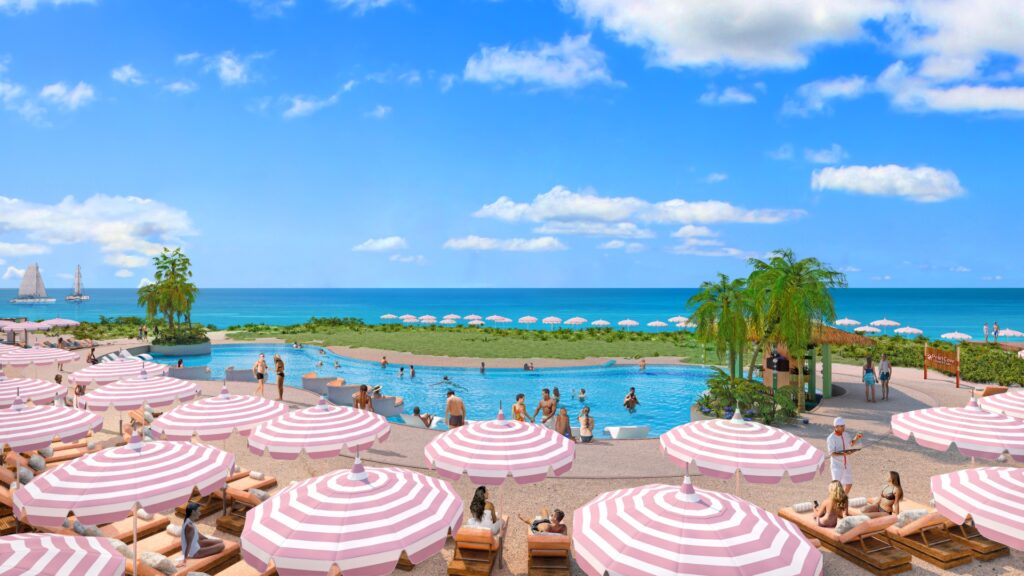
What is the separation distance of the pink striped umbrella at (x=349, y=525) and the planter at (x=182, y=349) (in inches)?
1576

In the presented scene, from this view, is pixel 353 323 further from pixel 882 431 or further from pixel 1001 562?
pixel 1001 562

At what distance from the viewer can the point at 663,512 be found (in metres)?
6.30

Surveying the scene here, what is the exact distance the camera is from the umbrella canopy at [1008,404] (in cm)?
1373

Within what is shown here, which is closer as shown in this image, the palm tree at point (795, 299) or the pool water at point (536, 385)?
the palm tree at point (795, 299)

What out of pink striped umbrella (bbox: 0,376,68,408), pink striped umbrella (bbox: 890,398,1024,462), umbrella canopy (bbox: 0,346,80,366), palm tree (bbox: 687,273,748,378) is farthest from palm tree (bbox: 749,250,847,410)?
umbrella canopy (bbox: 0,346,80,366)

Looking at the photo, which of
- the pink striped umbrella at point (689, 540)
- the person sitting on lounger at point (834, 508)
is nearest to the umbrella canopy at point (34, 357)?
the pink striped umbrella at point (689, 540)

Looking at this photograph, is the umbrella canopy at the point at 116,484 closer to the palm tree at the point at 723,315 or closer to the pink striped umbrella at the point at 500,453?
the pink striped umbrella at the point at 500,453

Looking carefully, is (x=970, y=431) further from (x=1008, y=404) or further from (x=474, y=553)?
(x=474, y=553)

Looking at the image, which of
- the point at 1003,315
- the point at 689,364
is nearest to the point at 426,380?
the point at 689,364

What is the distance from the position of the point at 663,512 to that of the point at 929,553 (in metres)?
6.02

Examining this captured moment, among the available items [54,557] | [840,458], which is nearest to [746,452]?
[840,458]

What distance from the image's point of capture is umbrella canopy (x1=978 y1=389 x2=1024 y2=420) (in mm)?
13727

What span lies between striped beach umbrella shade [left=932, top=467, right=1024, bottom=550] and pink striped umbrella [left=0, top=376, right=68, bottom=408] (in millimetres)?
19466

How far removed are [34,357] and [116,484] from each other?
18578mm
